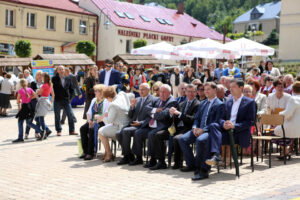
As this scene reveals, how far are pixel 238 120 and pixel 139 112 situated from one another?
89.1 inches

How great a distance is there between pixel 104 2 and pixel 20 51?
58.0ft

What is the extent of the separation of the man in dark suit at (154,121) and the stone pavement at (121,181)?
417 mm

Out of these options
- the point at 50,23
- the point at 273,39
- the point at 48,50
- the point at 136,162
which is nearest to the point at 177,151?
the point at 136,162

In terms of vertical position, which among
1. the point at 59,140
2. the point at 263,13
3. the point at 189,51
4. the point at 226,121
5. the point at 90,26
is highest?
the point at 263,13

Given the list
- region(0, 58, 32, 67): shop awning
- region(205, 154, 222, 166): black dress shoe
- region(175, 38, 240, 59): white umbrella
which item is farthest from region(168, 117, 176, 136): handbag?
region(0, 58, 32, 67): shop awning

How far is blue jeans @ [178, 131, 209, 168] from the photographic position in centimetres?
896

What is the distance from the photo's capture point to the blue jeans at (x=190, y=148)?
29.4 feet

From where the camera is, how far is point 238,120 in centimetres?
936

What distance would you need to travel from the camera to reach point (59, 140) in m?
13.7

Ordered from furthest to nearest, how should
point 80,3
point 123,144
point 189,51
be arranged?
point 80,3 < point 189,51 < point 123,144

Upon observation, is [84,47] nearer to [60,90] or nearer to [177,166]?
[60,90]

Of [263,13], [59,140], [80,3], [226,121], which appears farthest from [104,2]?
[263,13]

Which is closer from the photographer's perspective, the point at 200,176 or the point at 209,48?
the point at 200,176

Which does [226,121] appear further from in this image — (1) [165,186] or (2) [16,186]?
(2) [16,186]
